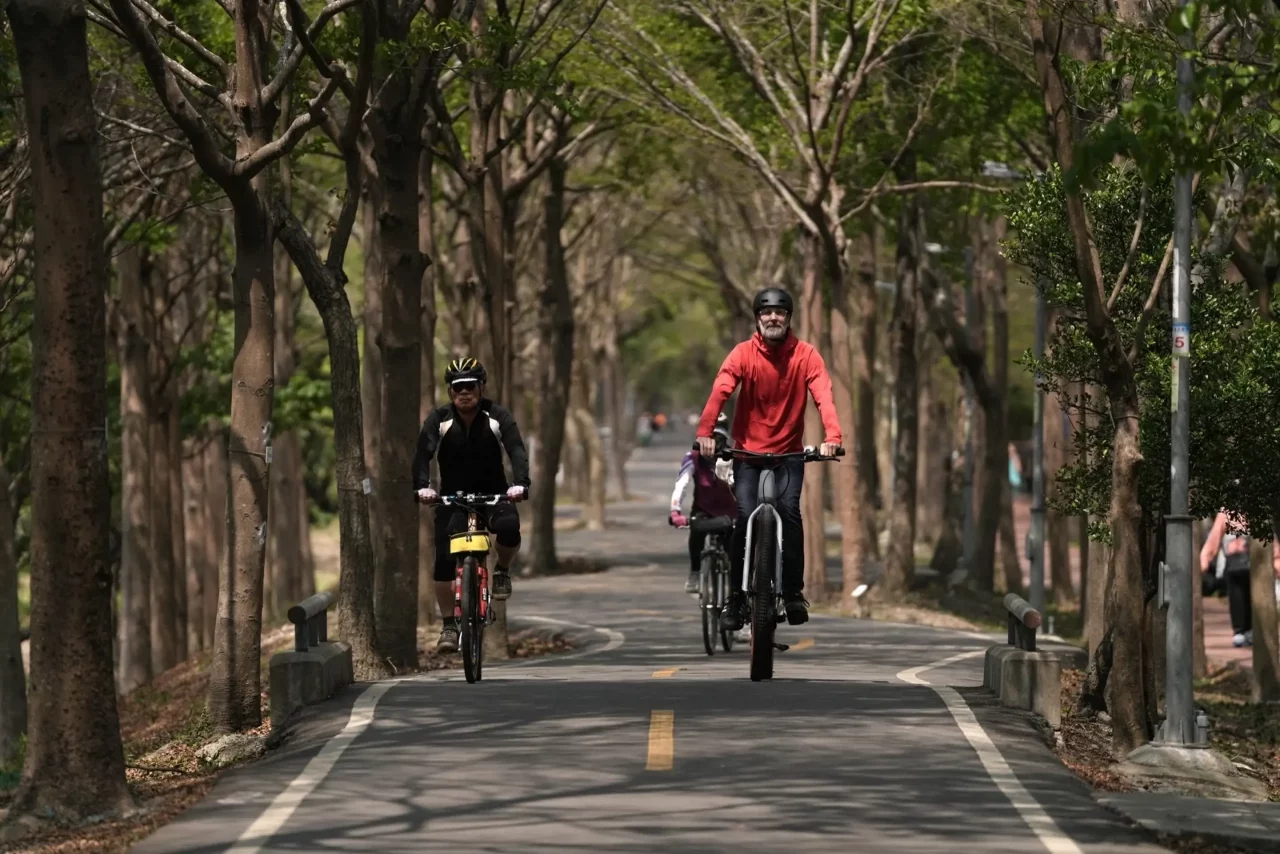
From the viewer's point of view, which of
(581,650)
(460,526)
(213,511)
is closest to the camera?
(460,526)

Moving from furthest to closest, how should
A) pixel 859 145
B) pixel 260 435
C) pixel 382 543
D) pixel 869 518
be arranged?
pixel 869 518
pixel 859 145
pixel 382 543
pixel 260 435

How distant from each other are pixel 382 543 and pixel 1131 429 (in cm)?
741

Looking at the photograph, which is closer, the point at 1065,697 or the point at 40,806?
the point at 40,806

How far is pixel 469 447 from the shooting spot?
15406 millimetres

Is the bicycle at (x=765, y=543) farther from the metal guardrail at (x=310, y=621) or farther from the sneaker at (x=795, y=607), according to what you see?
the metal guardrail at (x=310, y=621)

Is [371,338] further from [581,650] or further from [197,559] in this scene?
[197,559]

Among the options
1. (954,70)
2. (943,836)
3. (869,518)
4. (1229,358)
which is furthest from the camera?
(869,518)

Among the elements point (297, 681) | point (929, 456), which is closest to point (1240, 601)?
point (297, 681)

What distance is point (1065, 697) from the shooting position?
62.4ft

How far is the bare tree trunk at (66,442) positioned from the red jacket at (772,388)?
14.1ft

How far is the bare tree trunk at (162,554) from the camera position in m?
33.6

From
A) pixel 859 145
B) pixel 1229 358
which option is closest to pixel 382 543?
pixel 1229 358

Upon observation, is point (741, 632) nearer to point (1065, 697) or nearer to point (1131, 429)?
point (1065, 697)

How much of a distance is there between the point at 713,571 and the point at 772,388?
132 inches
